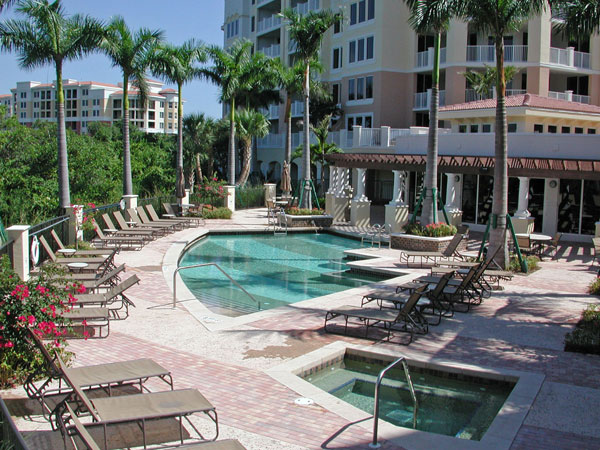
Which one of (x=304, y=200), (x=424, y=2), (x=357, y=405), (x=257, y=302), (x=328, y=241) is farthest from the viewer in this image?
(x=304, y=200)

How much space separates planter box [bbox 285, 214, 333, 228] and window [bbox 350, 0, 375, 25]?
726 inches

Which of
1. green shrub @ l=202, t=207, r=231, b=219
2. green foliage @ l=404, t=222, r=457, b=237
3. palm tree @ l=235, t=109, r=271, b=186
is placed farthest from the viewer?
palm tree @ l=235, t=109, r=271, b=186

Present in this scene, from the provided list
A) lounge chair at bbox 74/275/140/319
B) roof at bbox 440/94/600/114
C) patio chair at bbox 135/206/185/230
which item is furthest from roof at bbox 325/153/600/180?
lounge chair at bbox 74/275/140/319

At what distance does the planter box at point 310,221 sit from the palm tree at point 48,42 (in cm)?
982

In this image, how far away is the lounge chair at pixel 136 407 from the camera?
6.11m

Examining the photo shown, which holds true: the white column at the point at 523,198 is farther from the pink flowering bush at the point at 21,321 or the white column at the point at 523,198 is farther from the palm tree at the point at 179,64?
the pink flowering bush at the point at 21,321

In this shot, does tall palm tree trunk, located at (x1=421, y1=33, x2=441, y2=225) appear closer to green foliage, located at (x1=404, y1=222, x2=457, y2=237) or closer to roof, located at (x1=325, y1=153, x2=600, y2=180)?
green foliage, located at (x1=404, y1=222, x2=457, y2=237)

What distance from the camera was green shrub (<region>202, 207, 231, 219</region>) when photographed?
31.9 meters

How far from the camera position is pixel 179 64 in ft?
108

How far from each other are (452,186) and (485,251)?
27.2 ft

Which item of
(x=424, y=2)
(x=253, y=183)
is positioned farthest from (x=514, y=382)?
(x=253, y=183)

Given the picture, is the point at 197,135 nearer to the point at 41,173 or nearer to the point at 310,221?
the point at 41,173

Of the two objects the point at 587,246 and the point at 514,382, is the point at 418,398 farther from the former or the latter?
the point at 587,246

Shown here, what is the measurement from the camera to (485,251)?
1962 cm
